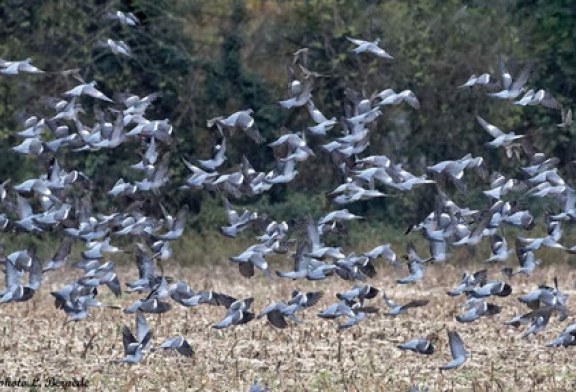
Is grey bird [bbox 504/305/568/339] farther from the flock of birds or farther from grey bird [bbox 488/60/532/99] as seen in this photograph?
grey bird [bbox 488/60/532/99]

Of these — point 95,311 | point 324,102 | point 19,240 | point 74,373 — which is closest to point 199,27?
point 324,102

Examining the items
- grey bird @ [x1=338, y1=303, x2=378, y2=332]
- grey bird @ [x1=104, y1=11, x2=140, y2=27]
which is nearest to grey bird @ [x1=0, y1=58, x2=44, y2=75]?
grey bird @ [x1=104, y1=11, x2=140, y2=27]

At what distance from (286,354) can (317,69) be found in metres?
15.7

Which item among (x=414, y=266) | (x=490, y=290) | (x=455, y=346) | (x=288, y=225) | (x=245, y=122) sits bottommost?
(x=288, y=225)

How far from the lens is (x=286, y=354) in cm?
1377

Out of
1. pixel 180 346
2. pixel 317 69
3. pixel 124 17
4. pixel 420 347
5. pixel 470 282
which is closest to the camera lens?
pixel 180 346

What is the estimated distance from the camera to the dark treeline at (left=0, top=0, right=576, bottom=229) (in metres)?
28.8

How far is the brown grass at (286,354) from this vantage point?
478 inches

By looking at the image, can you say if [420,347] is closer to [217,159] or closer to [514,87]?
[514,87]

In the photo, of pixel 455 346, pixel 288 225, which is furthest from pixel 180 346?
pixel 288 225

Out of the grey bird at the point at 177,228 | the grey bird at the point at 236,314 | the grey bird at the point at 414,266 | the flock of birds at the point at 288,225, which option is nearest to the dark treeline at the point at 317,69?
the flock of birds at the point at 288,225

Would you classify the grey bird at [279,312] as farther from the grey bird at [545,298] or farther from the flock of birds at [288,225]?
the grey bird at [545,298]

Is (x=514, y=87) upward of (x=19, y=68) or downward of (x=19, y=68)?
upward

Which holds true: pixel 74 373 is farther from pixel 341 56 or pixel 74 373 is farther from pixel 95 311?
pixel 341 56
